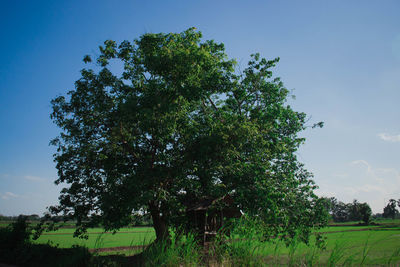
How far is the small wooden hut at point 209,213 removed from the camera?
44.2 feet

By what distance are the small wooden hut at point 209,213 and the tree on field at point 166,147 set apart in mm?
570

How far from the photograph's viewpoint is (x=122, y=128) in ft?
38.0

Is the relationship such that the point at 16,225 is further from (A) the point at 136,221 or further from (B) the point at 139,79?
(B) the point at 139,79

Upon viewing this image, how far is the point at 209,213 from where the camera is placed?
13820 mm

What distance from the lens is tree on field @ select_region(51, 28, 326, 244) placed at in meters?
11.5

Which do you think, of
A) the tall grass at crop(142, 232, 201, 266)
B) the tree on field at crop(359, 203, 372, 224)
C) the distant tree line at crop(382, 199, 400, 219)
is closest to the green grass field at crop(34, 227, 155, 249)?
the tall grass at crop(142, 232, 201, 266)

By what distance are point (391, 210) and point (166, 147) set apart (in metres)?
136

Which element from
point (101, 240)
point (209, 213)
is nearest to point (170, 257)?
point (101, 240)

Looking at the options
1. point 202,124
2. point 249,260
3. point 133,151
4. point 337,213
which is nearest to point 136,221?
point 133,151

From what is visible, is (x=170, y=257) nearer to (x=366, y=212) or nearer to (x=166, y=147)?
(x=166, y=147)

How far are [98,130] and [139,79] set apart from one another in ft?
12.4

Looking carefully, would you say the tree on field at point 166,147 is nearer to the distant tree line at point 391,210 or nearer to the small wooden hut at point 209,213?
the small wooden hut at point 209,213

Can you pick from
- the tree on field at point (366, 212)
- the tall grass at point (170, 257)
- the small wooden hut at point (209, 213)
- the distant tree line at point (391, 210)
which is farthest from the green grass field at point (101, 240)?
the distant tree line at point (391, 210)

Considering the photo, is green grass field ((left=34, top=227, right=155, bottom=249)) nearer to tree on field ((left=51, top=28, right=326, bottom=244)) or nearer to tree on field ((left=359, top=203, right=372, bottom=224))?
tree on field ((left=51, top=28, right=326, bottom=244))
